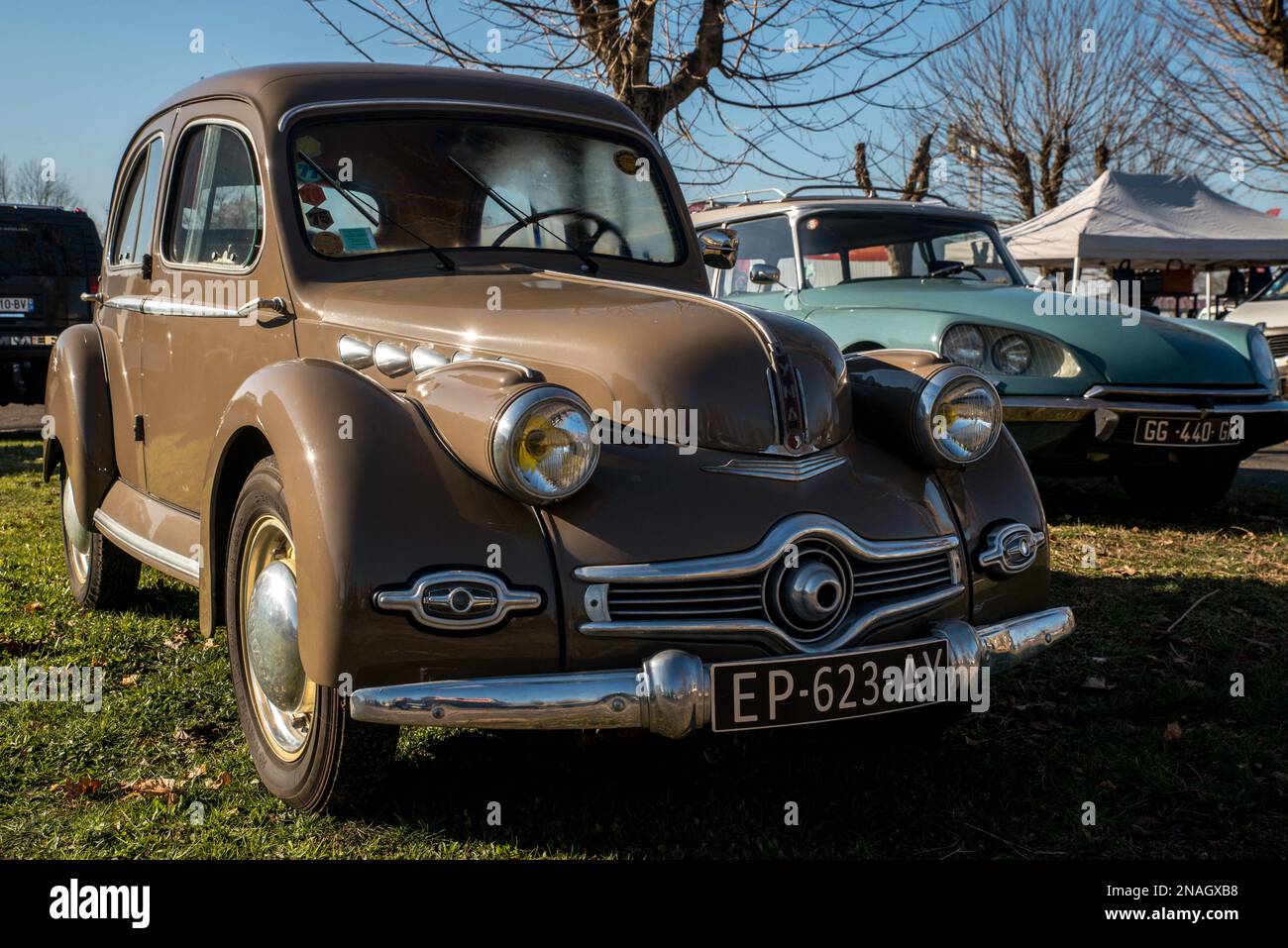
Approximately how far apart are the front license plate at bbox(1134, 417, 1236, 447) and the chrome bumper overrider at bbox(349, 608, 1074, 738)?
14.9ft

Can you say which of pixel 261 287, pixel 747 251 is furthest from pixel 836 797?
pixel 747 251

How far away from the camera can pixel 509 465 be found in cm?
259

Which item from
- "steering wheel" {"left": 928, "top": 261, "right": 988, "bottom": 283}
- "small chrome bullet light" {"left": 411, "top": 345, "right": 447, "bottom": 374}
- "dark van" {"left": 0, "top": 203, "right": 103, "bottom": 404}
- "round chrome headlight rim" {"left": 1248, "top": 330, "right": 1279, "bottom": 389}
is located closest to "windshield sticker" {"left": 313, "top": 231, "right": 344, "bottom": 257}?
"small chrome bullet light" {"left": 411, "top": 345, "right": 447, "bottom": 374}

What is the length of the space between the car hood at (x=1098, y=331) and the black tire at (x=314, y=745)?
13.6ft

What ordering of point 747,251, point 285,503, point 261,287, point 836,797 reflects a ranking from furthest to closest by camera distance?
point 747,251, point 261,287, point 836,797, point 285,503

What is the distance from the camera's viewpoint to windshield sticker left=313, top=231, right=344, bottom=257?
3.58 meters

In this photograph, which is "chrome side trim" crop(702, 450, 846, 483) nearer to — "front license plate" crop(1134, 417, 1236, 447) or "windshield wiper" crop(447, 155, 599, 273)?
"windshield wiper" crop(447, 155, 599, 273)

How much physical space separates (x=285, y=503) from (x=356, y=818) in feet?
2.50

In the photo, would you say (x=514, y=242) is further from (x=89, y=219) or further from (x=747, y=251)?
(x=89, y=219)

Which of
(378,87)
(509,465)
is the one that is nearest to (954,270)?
(378,87)

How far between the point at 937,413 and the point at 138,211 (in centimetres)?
321

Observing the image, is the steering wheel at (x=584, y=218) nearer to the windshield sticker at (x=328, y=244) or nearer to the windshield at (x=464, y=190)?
the windshield at (x=464, y=190)

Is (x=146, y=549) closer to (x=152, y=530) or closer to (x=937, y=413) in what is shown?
(x=152, y=530)

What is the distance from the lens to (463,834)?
283 cm
